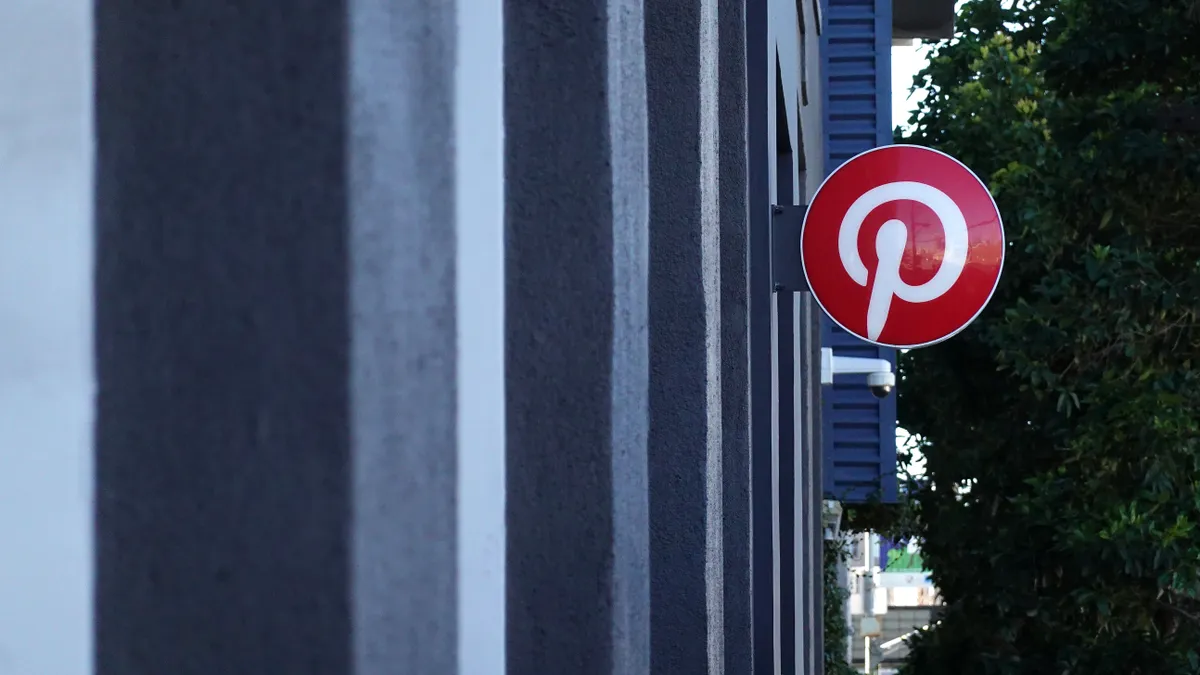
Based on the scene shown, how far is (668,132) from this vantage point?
216 centimetres

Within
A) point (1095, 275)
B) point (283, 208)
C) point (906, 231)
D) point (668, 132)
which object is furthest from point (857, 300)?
point (1095, 275)

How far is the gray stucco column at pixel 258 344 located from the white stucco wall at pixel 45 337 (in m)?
0.02

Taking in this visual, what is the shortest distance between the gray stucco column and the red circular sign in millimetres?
2996

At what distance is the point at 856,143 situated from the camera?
1305cm

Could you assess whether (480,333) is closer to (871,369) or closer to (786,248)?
(786,248)

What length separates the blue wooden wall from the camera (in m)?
13.0

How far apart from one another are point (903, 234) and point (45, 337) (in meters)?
3.26

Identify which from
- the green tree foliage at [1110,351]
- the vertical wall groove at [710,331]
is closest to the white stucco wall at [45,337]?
the vertical wall groove at [710,331]

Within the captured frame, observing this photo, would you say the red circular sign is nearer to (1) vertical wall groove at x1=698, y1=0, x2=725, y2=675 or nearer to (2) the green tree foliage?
(1) vertical wall groove at x1=698, y1=0, x2=725, y2=675

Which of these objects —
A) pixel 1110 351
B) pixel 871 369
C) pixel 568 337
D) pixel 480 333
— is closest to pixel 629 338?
pixel 568 337

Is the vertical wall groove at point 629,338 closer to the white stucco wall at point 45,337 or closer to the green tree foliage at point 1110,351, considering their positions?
the white stucco wall at point 45,337

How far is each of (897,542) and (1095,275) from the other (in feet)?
18.8

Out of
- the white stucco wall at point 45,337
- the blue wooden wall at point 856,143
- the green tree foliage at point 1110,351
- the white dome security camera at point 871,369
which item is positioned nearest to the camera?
the white stucco wall at point 45,337

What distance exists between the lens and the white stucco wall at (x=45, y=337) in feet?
4.76
